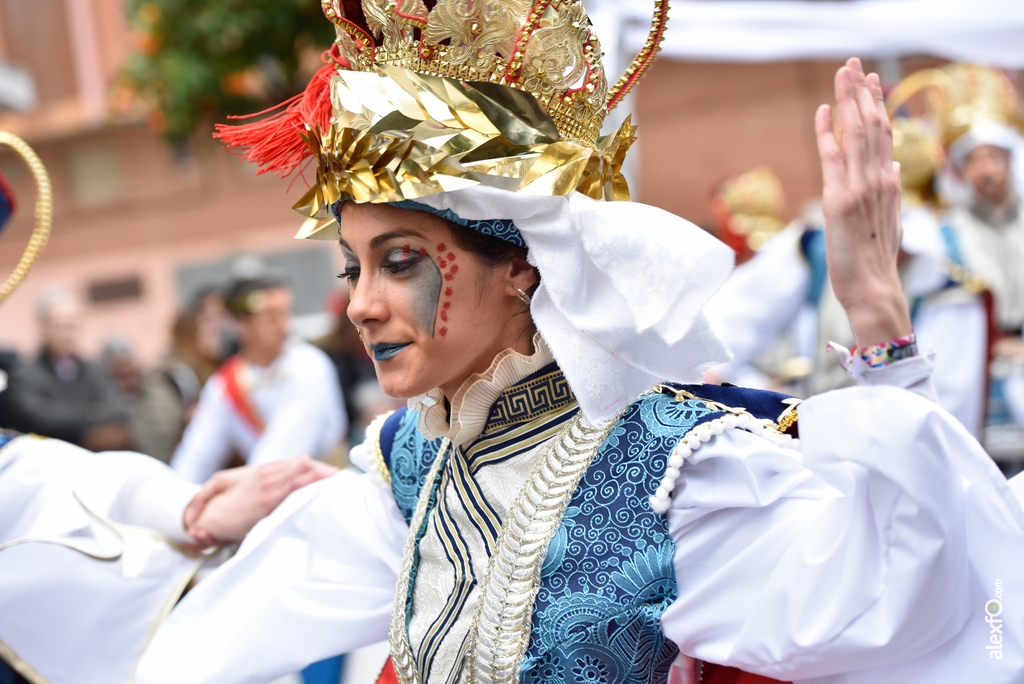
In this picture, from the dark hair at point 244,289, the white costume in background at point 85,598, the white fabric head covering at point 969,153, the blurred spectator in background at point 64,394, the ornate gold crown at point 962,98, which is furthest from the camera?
the blurred spectator in background at point 64,394

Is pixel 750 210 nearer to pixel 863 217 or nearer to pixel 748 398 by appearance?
pixel 748 398

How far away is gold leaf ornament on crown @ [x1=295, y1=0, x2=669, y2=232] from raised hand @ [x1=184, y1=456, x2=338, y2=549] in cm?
78

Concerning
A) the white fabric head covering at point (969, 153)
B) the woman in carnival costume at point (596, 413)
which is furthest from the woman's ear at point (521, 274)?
the white fabric head covering at point (969, 153)

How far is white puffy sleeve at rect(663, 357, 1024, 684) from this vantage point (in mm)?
1223

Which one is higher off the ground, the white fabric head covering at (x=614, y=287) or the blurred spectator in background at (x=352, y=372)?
the white fabric head covering at (x=614, y=287)

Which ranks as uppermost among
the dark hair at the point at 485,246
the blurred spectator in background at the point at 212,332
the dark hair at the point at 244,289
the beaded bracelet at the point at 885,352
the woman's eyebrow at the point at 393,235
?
the woman's eyebrow at the point at 393,235

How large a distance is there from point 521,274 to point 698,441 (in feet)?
1.36

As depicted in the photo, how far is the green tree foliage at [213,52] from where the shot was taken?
8.84 meters

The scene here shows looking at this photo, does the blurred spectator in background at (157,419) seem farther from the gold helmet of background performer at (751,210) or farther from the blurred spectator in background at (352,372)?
the gold helmet of background performer at (751,210)

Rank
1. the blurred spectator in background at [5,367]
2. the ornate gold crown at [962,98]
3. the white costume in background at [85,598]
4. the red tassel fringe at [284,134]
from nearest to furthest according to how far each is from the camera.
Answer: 1. the red tassel fringe at [284,134]
2. the white costume in background at [85,598]
3. the ornate gold crown at [962,98]
4. the blurred spectator in background at [5,367]

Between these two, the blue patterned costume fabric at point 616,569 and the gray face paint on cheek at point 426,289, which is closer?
the blue patterned costume fabric at point 616,569

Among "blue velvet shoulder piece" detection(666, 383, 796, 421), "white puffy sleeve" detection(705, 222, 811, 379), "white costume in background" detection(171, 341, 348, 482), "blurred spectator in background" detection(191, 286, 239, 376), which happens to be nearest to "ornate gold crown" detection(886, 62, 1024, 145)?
"white puffy sleeve" detection(705, 222, 811, 379)

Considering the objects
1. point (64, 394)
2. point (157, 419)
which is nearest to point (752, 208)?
point (157, 419)

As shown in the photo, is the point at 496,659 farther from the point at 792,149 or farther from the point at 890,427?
the point at 792,149
